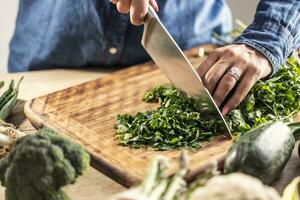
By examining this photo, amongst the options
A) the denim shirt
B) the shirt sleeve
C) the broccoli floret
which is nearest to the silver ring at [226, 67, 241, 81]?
the shirt sleeve

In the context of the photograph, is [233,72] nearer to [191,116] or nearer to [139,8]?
[191,116]

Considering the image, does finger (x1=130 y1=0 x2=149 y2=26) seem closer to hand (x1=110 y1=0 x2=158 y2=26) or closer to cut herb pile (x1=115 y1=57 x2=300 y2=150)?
hand (x1=110 y1=0 x2=158 y2=26)

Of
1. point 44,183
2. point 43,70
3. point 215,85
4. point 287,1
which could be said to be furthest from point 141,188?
point 43,70

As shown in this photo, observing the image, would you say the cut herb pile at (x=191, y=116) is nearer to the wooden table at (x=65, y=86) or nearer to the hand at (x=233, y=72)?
the hand at (x=233, y=72)

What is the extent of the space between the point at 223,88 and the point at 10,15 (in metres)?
1.65

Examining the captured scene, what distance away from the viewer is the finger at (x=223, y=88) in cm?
153

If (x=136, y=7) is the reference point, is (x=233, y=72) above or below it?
below

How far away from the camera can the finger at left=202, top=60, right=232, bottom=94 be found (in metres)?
1.55

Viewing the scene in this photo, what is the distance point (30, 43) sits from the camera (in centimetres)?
205

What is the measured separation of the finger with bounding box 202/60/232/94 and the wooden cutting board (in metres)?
0.15

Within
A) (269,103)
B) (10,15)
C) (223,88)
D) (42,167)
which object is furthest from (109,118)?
(10,15)

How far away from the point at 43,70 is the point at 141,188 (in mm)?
1131

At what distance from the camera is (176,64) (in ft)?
4.91

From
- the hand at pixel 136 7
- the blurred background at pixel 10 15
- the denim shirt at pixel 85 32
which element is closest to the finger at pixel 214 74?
the hand at pixel 136 7
